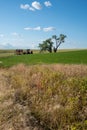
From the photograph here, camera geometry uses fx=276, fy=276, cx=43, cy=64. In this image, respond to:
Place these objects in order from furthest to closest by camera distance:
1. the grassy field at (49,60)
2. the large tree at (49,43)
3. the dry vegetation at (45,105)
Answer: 1. the large tree at (49,43)
2. the grassy field at (49,60)
3. the dry vegetation at (45,105)

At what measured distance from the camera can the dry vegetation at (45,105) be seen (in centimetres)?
725

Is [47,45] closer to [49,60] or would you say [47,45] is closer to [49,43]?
[49,43]

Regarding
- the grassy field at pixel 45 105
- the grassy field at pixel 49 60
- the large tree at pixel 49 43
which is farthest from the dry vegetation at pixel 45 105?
the large tree at pixel 49 43

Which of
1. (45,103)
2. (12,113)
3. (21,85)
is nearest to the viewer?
(12,113)

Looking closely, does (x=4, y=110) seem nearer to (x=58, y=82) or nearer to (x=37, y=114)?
(x=37, y=114)

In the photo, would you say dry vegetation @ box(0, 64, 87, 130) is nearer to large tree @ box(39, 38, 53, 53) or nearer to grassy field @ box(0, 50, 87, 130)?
grassy field @ box(0, 50, 87, 130)

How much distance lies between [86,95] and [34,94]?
185 centimetres

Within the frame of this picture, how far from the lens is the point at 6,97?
8758 millimetres

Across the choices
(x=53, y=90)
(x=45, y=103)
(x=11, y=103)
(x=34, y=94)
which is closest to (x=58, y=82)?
(x=53, y=90)

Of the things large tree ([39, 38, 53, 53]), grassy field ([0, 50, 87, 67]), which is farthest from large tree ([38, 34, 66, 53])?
grassy field ([0, 50, 87, 67])

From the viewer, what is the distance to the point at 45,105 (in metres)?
8.49

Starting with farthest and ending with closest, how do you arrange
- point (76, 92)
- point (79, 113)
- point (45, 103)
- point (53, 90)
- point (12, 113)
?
point (53, 90), point (76, 92), point (45, 103), point (79, 113), point (12, 113)

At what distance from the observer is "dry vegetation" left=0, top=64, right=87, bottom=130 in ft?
23.8

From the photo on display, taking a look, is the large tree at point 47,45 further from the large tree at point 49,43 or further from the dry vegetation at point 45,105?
the dry vegetation at point 45,105
